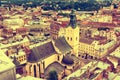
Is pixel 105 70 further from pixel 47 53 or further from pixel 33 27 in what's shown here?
pixel 33 27

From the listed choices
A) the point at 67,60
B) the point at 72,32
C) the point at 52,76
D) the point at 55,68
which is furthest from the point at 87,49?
the point at 52,76

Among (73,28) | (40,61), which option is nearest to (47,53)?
(40,61)

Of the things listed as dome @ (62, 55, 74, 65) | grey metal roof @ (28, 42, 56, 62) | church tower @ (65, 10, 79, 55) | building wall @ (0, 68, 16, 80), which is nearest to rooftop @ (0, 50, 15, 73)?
building wall @ (0, 68, 16, 80)

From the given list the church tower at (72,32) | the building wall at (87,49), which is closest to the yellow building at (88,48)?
the building wall at (87,49)

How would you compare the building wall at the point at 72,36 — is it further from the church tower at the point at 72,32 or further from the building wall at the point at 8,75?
the building wall at the point at 8,75

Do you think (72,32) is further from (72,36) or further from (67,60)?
(67,60)
